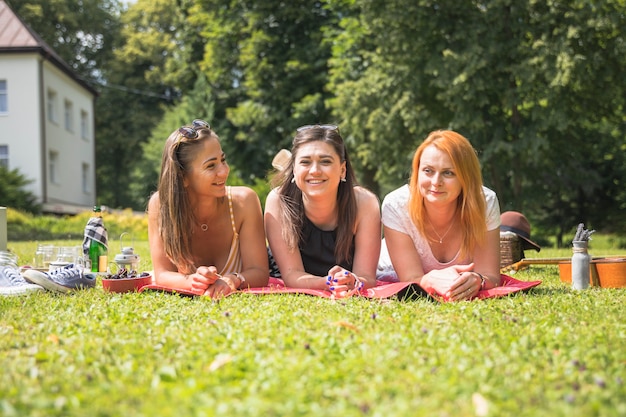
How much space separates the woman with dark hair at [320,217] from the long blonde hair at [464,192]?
401 mm

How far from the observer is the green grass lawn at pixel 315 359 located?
94.0 inches

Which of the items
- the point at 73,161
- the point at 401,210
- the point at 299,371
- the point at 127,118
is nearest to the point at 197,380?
the point at 299,371

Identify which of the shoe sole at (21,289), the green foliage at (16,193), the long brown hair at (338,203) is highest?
the green foliage at (16,193)

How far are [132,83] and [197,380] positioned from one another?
39614 millimetres

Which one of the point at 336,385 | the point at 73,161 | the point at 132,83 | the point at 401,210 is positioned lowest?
the point at 336,385

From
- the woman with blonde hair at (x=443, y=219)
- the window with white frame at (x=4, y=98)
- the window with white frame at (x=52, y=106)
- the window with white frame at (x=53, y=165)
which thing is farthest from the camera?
the window with white frame at (x=53, y=165)

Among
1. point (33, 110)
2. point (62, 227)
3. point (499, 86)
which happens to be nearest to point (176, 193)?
point (499, 86)

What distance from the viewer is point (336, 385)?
2635mm

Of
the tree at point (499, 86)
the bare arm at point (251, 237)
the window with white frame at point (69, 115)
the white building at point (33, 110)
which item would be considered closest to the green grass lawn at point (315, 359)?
the bare arm at point (251, 237)

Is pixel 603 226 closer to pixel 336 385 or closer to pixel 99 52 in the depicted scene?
pixel 336 385

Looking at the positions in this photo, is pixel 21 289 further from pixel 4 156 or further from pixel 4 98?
pixel 4 98

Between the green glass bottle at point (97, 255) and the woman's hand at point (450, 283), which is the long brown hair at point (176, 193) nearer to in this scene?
the green glass bottle at point (97, 255)

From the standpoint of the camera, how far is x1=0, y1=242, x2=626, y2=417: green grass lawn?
94.0 inches

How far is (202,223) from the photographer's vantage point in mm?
5699
